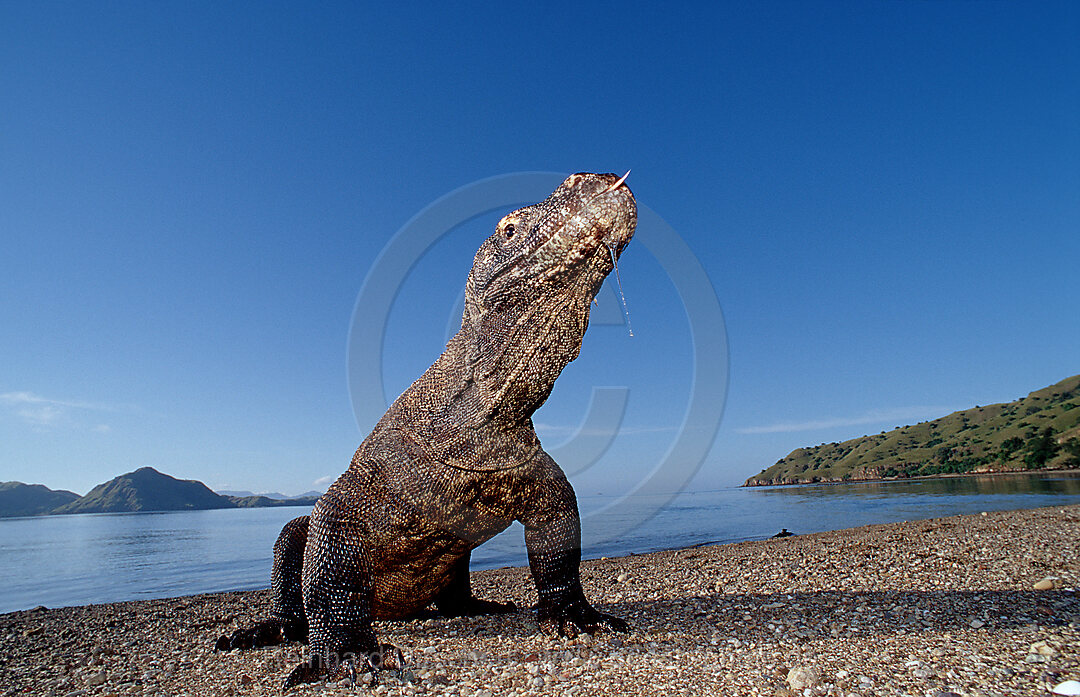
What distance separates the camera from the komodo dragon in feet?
14.2

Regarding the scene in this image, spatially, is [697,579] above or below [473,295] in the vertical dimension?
below

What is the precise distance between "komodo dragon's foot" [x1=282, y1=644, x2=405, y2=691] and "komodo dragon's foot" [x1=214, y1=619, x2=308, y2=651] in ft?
4.59

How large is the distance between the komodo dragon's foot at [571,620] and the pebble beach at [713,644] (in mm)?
89

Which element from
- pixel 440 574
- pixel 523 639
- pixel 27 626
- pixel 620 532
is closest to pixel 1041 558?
pixel 523 639

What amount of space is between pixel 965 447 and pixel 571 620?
16041cm

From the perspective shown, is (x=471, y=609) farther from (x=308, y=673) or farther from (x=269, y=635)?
(x=308, y=673)

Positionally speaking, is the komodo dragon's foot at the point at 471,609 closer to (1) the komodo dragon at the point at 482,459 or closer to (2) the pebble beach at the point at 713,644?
(2) the pebble beach at the point at 713,644

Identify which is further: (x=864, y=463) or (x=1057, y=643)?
(x=864, y=463)

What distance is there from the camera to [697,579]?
30.8ft

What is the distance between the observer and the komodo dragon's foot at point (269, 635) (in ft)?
19.8

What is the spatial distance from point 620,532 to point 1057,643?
83.2 feet

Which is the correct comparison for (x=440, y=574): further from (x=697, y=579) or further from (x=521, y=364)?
(x=697, y=579)

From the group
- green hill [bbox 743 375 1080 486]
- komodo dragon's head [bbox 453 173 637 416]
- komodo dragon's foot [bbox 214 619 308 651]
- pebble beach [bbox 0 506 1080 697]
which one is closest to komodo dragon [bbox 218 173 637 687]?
komodo dragon's head [bbox 453 173 637 416]

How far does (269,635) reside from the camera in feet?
20.0
